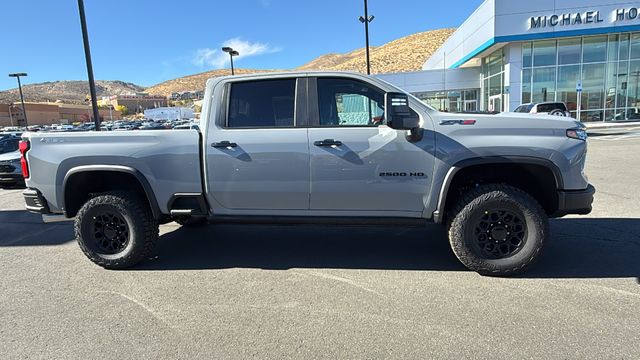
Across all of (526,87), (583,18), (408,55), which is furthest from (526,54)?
(408,55)

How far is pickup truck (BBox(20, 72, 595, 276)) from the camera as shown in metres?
3.96

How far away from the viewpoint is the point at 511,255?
4.09 meters

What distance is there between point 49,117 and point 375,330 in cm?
13494

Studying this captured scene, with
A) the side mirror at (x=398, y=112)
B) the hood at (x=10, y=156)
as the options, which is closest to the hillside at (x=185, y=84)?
the hood at (x=10, y=156)

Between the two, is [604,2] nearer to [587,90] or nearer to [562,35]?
[562,35]

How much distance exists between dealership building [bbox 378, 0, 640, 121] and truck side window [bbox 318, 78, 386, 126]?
1009 inches

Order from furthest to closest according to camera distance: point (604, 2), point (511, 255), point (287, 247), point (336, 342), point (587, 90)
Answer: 1. point (587, 90)
2. point (604, 2)
3. point (287, 247)
4. point (511, 255)
5. point (336, 342)

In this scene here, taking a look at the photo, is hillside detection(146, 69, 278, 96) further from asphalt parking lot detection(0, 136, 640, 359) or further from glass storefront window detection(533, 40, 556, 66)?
asphalt parking lot detection(0, 136, 640, 359)

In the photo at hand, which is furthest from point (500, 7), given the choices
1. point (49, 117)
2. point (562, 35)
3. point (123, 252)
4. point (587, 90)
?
point (49, 117)

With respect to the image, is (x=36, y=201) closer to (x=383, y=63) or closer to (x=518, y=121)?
(x=518, y=121)

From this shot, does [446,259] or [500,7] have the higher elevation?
[500,7]

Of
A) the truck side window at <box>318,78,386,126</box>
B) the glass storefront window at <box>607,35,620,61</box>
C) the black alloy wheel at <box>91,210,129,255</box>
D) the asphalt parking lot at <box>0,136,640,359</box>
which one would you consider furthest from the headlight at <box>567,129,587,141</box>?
the glass storefront window at <box>607,35,620,61</box>

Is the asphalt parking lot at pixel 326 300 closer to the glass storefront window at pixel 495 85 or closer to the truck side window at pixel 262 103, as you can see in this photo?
the truck side window at pixel 262 103

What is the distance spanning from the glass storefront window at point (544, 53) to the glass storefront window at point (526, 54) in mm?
347
